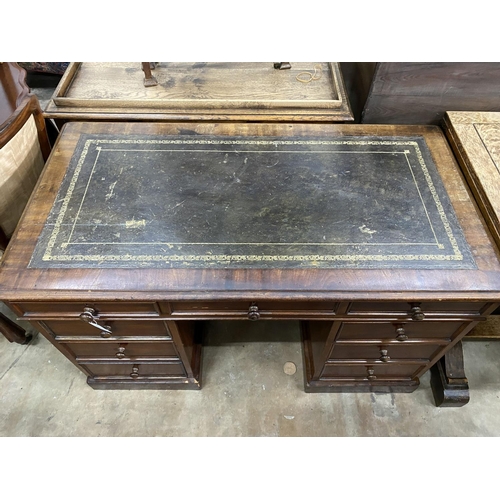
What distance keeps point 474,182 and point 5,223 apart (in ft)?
6.16

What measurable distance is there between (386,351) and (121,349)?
3.57 feet

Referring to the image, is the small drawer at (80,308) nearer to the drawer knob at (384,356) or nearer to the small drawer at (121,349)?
the small drawer at (121,349)

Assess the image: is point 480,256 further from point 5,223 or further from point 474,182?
point 5,223

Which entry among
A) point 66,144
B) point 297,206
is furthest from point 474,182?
point 66,144

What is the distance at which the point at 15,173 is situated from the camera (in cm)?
147

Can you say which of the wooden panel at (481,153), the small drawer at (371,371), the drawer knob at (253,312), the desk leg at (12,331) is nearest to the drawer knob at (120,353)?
the drawer knob at (253,312)

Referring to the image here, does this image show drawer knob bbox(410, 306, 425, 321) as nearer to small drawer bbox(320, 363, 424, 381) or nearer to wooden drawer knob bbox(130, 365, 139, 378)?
small drawer bbox(320, 363, 424, 381)

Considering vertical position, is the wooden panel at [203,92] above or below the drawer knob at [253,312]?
above

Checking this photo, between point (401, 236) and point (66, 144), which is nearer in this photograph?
point (401, 236)

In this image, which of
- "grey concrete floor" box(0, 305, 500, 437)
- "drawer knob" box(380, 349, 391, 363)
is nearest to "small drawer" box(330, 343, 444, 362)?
"drawer knob" box(380, 349, 391, 363)

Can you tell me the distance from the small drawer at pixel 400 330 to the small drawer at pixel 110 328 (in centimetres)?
70

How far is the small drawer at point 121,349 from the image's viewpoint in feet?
4.91

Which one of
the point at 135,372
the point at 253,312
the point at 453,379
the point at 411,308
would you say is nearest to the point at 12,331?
the point at 135,372

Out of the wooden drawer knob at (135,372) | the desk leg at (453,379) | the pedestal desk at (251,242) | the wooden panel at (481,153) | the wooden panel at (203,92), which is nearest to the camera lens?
the pedestal desk at (251,242)
